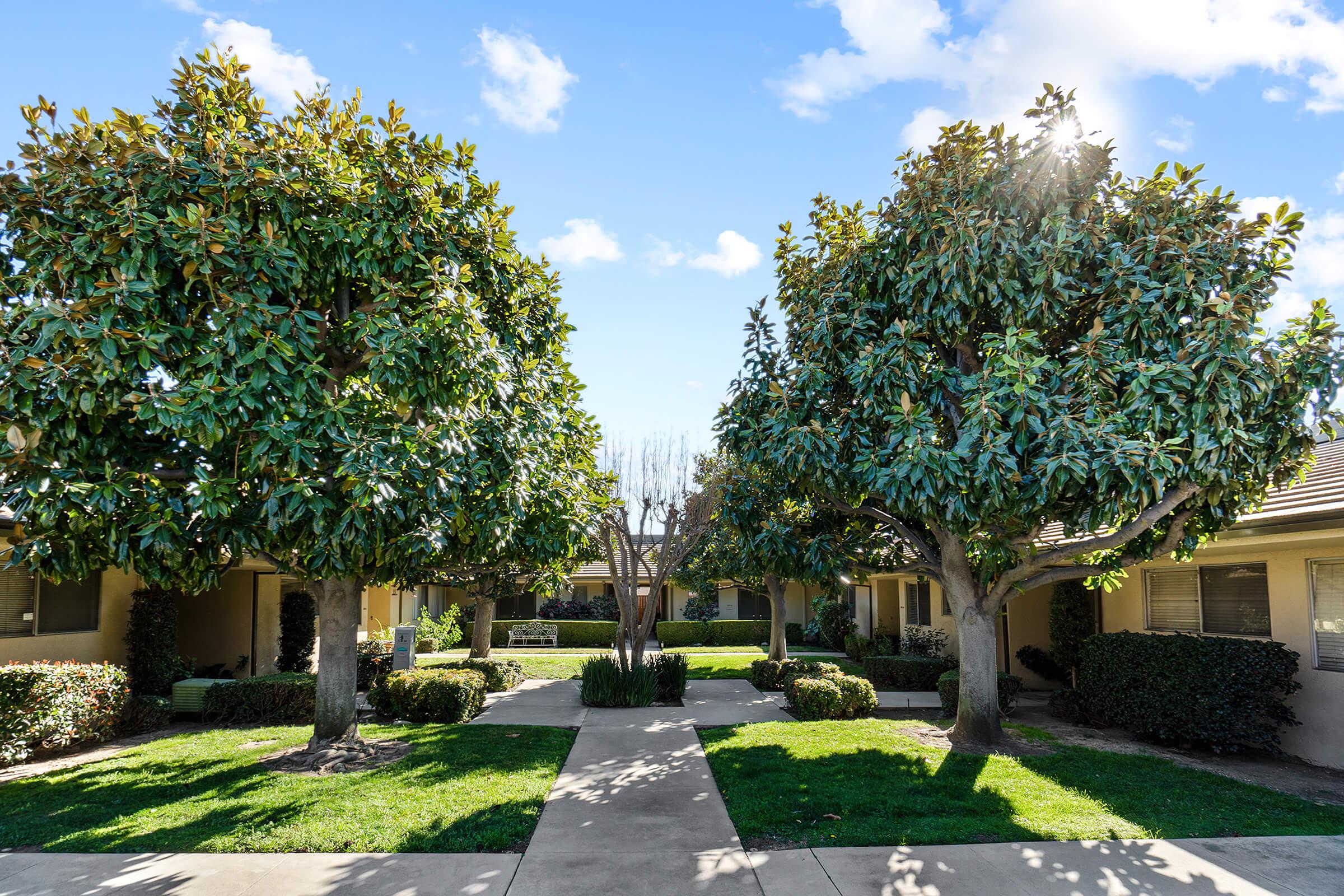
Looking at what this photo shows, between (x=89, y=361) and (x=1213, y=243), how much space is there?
10.4 meters

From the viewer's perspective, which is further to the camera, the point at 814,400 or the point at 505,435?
the point at 814,400

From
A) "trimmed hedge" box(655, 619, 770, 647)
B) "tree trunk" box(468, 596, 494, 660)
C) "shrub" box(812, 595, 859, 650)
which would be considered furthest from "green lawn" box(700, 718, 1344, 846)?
"trimmed hedge" box(655, 619, 770, 647)

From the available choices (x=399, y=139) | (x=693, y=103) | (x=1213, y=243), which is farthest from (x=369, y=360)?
(x=1213, y=243)

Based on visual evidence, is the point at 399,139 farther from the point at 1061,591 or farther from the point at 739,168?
the point at 1061,591

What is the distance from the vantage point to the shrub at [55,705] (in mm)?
8617

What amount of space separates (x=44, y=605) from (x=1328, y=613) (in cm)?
1641

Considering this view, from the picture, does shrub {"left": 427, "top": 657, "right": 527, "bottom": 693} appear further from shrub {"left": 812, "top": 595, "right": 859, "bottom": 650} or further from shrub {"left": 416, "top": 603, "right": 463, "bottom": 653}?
shrub {"left": 812, "top": 595, "right": 859, "bottom": 650}

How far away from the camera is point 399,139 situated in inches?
320

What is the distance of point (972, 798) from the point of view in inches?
290

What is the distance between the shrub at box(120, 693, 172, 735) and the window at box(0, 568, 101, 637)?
136 cm

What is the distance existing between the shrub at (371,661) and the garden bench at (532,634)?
393 inches

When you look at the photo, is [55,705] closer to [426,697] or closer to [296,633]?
[426,697]

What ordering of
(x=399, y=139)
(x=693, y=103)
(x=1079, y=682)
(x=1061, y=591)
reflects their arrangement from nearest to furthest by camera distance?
(x=399, y=139) → (x=693, y=103) → (x=1079, y=682) → (x=1061, y=591)

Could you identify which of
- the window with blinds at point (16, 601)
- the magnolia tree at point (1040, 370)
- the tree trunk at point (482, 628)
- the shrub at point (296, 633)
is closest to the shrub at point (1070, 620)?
the magnolia tree at point (1040, 370)
